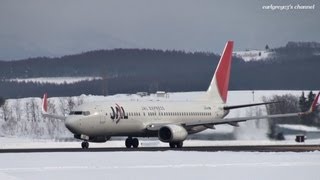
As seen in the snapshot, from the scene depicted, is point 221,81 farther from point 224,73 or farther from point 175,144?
point 175,144

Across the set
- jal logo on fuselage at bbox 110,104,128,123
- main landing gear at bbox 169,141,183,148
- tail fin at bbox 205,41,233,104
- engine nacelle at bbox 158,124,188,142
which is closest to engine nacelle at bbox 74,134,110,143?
jal logo on fuselage at bbox 110,104,128,123

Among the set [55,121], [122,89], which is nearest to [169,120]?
[55,121]

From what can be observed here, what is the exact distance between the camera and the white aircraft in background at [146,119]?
201 ft

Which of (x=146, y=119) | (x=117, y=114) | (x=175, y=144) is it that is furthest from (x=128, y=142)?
(x=175, y=144)

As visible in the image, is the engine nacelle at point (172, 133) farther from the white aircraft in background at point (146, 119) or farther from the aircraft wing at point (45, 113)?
the aircraft wing at point (45, 113)
